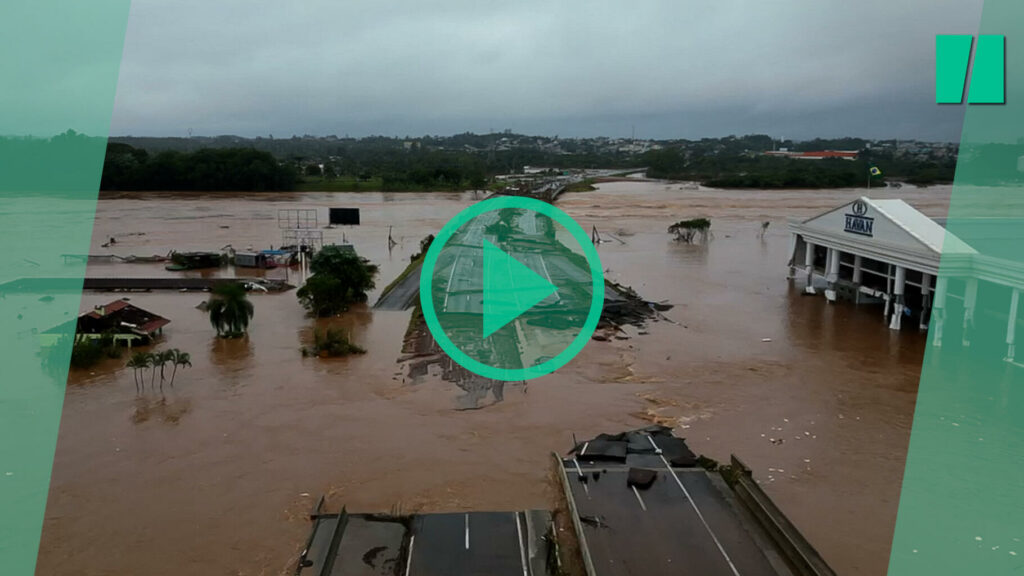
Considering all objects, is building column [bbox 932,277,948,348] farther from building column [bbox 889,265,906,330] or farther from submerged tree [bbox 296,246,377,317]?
submerged tree [bbox 296,246,377,317]

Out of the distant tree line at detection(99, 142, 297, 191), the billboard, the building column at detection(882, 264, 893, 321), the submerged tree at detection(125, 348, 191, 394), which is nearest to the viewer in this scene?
the submerged tree at detection(125, 348, 191, 394)

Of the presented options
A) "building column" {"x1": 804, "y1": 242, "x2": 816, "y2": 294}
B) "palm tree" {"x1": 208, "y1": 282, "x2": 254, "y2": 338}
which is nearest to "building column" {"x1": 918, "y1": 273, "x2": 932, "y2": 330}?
"building column" {"x1": 804, "y1": 242, "x2": 816, "y2": 294}

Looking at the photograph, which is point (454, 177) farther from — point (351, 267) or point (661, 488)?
point (661, 488)

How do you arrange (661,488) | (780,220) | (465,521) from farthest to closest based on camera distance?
(780,220), (661,488), (465,521)

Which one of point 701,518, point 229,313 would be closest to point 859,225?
point 701,518

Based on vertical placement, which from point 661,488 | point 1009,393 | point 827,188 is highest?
point 827,188

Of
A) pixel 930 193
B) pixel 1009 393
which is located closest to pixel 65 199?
pixel 1009 393

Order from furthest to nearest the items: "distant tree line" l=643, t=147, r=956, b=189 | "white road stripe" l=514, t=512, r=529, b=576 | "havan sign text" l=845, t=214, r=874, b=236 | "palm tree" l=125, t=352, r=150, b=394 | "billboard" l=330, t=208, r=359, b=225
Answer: "distant tree line" l=643, t=147, r=956, b=189 < "billboard" l=330, t=208, r=359, b=225 < "havan sign text" l=845, t=214, r=874, b=236 < "palm tree" l=125, t=352, r=150, b=394 < "white road stripe" l=514, t=512, r=529, b=576
